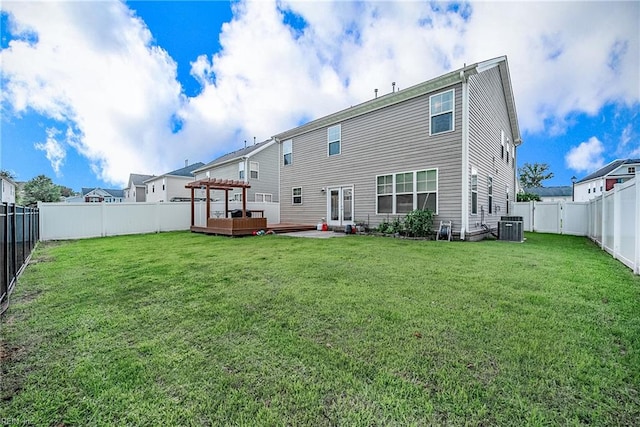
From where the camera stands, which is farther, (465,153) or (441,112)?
(441,112)

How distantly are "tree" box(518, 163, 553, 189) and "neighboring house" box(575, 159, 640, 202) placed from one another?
14354 mm

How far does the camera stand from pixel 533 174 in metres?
49.8

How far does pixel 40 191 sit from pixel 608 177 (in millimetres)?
61735

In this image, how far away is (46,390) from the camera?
184 cm

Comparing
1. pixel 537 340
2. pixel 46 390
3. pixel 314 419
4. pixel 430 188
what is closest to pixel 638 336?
pixel 537 340

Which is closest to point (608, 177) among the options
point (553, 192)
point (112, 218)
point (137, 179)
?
point (553, 192)

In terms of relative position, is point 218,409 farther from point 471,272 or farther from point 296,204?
point 296,204

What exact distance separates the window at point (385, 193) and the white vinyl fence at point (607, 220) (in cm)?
606

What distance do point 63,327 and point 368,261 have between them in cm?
472

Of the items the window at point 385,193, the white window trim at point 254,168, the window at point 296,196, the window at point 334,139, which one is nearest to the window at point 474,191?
the window at point 385,193

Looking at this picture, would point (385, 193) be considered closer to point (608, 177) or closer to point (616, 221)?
point (616, 221)

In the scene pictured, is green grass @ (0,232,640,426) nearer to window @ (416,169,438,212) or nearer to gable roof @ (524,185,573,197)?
window @ (416,169,438,212)

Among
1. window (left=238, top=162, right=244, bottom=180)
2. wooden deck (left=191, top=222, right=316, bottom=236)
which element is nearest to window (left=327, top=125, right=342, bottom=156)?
wooden deck (left=191, top=222, right=316, bottom=236)

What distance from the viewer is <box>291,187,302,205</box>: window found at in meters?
14.9
